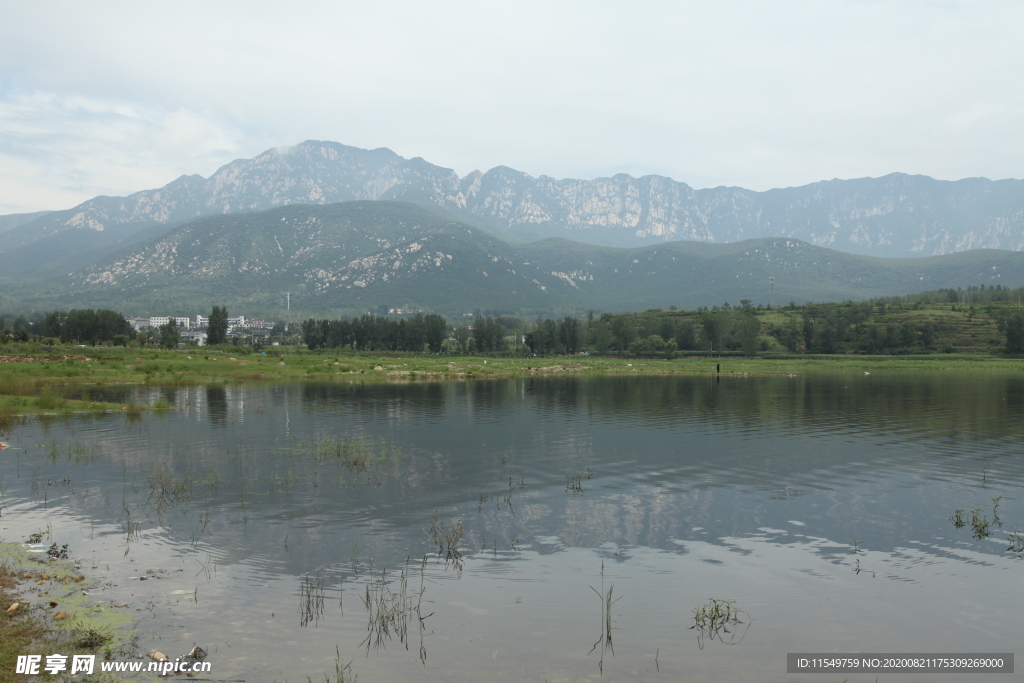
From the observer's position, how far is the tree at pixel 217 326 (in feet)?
540

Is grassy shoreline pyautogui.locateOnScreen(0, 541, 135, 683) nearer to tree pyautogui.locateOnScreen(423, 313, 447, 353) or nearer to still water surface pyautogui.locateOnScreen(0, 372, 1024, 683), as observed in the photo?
still water surface pyautogui.locateOnScreen(0, 372, 1024, 683)

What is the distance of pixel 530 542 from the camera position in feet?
59.9

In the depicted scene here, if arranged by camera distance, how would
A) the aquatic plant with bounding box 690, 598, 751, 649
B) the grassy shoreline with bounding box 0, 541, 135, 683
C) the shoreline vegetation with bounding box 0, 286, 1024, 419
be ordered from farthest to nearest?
1. the shoreline vegetation with bounding box 0, 286, 1024, 419
2. the aquatic plant with bounding box 690, 598, 751, 649
3. the grassy shoreline with bounding box 0, 541, 135, 683

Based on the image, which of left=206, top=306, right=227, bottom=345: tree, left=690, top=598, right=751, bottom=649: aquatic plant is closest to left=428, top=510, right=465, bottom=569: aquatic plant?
left=690, top=598, right=751, bottom=649: aquatic plant

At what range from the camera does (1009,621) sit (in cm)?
1310

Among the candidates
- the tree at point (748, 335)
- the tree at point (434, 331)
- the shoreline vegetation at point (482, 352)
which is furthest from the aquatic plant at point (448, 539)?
the tree at point (748, 335)

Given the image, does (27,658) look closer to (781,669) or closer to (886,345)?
(781,669)

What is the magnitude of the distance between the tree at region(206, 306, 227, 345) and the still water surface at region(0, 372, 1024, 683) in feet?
441

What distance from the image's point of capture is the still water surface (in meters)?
11.9

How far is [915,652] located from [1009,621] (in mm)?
3034

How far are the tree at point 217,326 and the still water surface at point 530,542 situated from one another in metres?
134

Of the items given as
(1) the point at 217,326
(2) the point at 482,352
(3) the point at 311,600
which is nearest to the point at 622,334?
(2) the point at 482,352

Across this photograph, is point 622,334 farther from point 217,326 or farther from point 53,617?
point 53,617

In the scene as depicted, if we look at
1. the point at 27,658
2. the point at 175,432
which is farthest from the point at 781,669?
the point at 175,432
